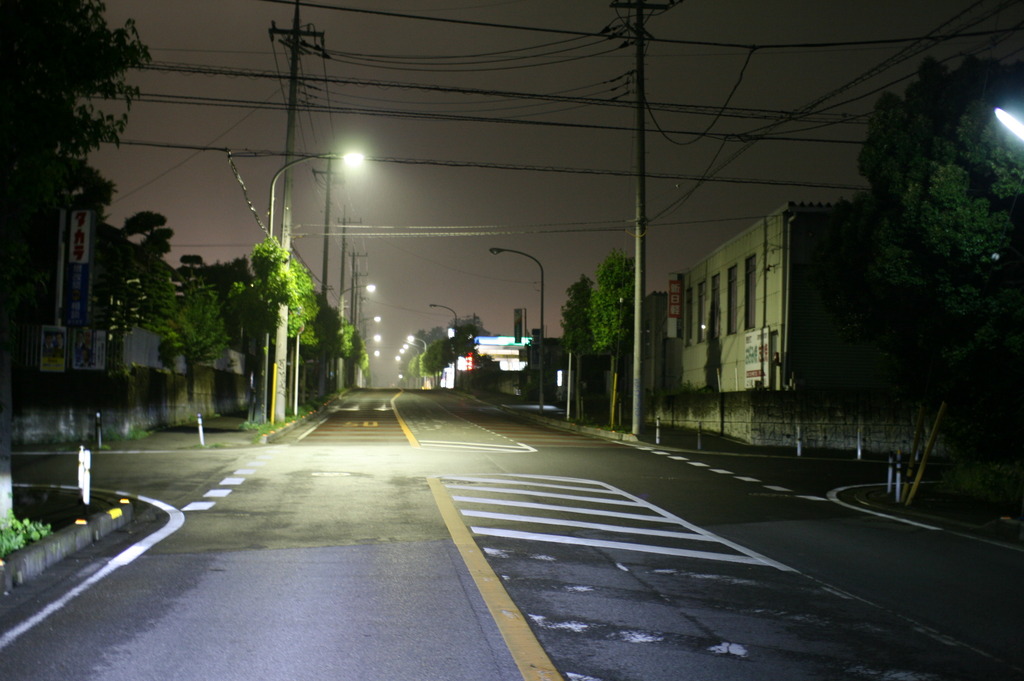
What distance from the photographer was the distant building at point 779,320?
3123 cm

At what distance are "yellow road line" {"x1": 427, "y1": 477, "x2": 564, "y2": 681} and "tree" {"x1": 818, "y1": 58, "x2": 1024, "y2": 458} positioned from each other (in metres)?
7.98

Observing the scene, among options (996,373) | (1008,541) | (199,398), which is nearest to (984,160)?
(996,373)

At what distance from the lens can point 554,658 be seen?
565cm

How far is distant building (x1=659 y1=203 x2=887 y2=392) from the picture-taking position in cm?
3123

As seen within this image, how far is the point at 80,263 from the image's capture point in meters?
22.4

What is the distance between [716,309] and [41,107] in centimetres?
3439

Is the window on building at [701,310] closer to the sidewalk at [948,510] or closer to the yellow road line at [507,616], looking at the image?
the sidewalk at [948,510]

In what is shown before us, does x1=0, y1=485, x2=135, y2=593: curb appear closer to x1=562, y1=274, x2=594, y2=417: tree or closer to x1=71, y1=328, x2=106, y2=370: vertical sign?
x1=71, y1=328, x2=106, y2=370: vertical sign

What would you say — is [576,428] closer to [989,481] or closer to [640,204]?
[640,204]

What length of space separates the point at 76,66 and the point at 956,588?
9511 mm

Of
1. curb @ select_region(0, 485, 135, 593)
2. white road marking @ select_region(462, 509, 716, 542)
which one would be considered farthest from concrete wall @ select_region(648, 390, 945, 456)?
curb @ select_region(0, 485, 135, 593)

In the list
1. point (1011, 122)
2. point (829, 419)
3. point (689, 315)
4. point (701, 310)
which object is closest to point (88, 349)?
point (829, 419)

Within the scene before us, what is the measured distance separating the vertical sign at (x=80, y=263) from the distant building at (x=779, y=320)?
1996 centimetres

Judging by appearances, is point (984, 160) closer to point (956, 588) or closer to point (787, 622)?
point (956, 588)
